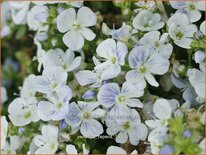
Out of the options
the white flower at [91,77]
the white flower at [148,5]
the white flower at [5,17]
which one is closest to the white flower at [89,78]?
the white flower at [91,77]

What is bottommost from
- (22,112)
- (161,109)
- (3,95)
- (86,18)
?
(3,95)

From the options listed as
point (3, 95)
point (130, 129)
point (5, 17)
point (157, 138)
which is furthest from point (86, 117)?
point (5, 17)

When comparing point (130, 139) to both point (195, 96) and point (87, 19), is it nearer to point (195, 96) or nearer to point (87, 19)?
point (195, 96)

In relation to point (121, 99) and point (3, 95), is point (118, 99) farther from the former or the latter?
point (3, 95)

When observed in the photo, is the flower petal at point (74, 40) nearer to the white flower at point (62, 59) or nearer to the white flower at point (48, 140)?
the white flower at point (62, 59)

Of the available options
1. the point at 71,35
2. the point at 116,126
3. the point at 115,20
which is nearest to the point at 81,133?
the point at 116,126

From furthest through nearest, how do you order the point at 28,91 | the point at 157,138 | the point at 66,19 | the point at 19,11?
the point at 19,11 → the point at 28,91 → the point at 66,19 → the point at 157,138

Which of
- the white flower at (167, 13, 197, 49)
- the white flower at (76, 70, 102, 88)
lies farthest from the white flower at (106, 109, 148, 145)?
the white flower at (167, 13, 197, 49)
